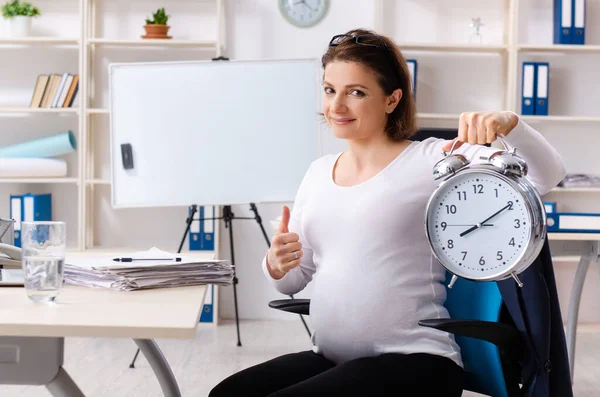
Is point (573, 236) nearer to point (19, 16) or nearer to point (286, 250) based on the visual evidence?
point (286, 250)

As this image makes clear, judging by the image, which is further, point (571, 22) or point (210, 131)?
point (571, 22)

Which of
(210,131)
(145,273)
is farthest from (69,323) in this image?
(210,131)

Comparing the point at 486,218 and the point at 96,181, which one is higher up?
the point at 486,218

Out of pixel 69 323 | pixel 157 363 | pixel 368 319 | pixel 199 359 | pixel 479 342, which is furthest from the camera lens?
pixel 199 359

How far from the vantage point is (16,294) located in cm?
139

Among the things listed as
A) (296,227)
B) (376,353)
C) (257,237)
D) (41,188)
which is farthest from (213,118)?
(376,353)

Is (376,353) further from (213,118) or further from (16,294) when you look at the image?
(213,118)

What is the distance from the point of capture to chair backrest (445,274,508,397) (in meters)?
1.54

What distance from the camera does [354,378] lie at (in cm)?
136

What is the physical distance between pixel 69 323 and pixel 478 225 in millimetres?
710

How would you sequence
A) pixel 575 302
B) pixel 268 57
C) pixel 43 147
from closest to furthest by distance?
pixel 575 302 → pixel 43 147 → pixel 268 57

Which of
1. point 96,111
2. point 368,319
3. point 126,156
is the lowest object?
point 368,319

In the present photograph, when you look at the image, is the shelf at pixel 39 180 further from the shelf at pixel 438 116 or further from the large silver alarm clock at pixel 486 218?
the large silver alarm clock at pixel 486 218

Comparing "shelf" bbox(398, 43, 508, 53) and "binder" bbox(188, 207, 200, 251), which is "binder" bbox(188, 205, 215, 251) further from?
"shelf" bbox(398, 43, 508, 53)
